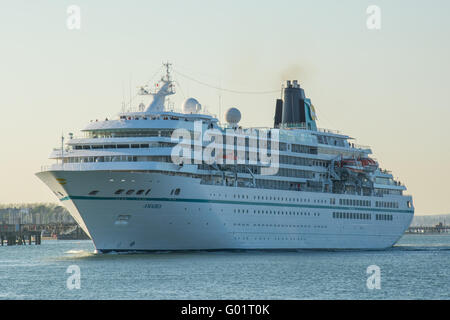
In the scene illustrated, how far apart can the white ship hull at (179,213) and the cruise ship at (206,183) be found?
0.07 metres

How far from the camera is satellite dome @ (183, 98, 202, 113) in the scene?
63144 millimetres

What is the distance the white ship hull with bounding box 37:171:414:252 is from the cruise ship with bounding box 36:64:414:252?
0.07m

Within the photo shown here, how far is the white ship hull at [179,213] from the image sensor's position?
5384 cm

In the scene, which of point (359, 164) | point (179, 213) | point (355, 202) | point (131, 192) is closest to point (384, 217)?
point (355, 202)

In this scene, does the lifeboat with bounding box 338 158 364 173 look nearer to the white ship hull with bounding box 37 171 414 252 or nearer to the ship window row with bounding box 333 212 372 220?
the ship window row with bounding box 333 212 372 220

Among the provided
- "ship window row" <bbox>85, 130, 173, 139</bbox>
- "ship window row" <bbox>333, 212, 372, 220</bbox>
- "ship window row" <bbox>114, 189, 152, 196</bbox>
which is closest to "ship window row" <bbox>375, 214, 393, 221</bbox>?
"ship window row" <bbox>333, 212, 372, 220</bbox>

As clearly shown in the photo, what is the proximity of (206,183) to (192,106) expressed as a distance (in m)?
6.85

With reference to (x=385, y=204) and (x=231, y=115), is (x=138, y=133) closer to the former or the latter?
(x=231, y=115)

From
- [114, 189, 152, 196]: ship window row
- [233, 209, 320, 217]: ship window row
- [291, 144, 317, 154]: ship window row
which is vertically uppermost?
[291, 144, 317, 154]: ship window row

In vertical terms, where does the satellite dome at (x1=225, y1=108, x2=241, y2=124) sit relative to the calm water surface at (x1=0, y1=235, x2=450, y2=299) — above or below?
above

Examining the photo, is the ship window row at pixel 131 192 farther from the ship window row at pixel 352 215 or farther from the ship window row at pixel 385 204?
the ship window row at pixel 385 204

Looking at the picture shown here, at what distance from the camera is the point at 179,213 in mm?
55812

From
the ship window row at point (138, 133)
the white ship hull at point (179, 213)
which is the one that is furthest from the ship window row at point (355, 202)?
the ship window row at point (138, 133)

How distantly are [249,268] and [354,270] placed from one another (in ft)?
20.3
